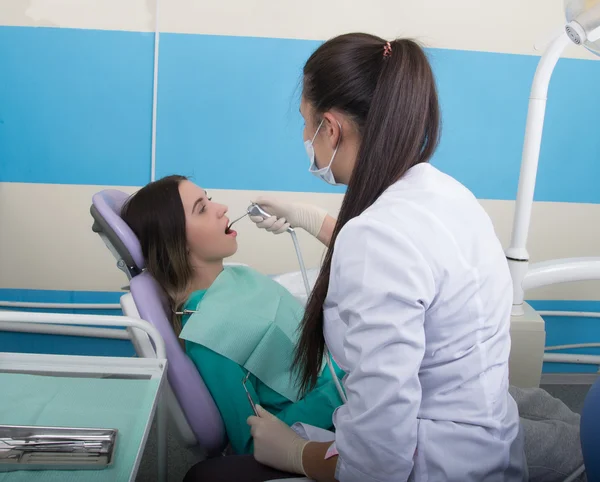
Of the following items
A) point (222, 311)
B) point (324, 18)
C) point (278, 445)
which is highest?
point (324, 18)

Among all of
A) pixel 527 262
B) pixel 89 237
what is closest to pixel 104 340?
pixel 89 237

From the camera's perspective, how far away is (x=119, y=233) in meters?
1.39

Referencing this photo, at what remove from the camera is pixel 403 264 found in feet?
2.76

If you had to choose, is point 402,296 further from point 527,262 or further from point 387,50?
point 527,262

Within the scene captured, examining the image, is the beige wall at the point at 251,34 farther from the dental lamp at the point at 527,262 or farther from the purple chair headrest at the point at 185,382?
the purple chair headrest at the point at 185,382

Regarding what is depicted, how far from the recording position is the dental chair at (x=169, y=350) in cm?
133

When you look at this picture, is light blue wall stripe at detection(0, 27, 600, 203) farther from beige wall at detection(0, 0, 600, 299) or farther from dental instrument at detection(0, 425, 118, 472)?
dental instrument at detection(0, 425, 118, 472)

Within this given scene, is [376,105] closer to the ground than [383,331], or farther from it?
farther from it

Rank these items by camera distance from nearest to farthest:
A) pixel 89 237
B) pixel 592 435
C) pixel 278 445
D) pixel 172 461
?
pixel 592 435 → pixel 278 445 → pixel 172 461 → pixel 89 237

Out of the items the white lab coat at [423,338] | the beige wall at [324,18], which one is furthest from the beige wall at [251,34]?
the white lab coat at [423,338]

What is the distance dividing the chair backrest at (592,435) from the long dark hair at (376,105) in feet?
1.43

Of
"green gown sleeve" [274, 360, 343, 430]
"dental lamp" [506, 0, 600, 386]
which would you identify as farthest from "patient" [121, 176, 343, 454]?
"dental lamp" [506, 0, 600, 386]

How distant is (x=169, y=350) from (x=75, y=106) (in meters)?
1.29

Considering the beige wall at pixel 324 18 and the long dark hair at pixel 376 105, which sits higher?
the beige wall at pixel 324 18
